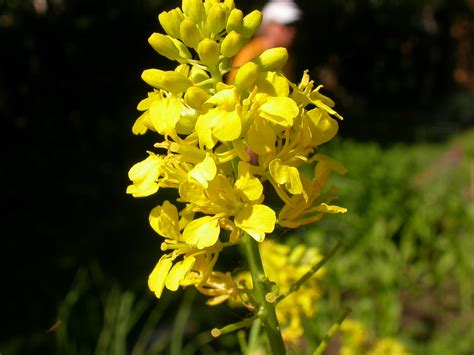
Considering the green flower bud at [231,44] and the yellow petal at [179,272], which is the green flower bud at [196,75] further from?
the yellow petal at [179,272]

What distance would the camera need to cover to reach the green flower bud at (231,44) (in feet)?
3.63

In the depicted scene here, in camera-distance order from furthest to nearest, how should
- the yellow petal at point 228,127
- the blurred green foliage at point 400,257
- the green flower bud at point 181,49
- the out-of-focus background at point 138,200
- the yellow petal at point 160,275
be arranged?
the out-of-focus background at point 138,200 < the blurred green foliage at point 400,257 < the green flower bud at point 181,49 < the yellow petal at point 160,275 < the yellow petal at point 228,127

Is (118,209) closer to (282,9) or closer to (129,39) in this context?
Answer: (129,39)

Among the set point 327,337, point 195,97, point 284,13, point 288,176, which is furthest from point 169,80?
point 284,13

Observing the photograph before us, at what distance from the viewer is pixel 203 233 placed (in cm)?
103

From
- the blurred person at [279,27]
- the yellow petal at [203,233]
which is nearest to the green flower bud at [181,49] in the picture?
the yellow petal at [203,233]

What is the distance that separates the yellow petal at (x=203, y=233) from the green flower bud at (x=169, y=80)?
23 centimetres

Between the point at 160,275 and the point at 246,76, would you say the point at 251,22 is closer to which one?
the point at 246,76

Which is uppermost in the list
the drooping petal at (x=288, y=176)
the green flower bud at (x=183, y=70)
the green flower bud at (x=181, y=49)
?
the green flower bud at (x=181, y=49)

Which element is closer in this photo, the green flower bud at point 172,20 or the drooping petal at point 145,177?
the drooping petal at point 145,177

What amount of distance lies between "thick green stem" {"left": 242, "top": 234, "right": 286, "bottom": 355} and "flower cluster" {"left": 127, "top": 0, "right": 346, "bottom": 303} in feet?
0.10

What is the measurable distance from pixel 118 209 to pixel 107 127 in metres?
1.45

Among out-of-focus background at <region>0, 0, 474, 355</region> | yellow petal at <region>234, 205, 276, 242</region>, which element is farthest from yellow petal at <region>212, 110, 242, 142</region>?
→ out-of-focus background at <region>0, 0, 474, 355</region>

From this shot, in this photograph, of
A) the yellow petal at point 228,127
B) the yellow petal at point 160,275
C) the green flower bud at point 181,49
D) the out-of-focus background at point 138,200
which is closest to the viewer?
the yellow petal at point 228,127
